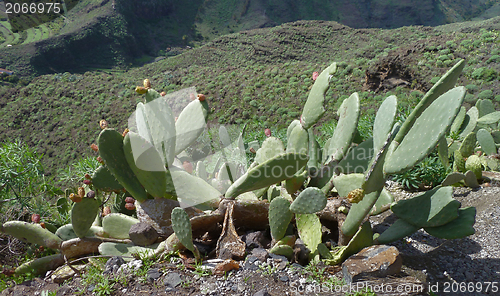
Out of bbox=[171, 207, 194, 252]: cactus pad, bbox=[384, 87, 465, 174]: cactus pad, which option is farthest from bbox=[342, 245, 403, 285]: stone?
bbox=[171, 207, 194, 252]: cactus pad

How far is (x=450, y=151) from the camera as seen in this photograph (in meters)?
3.86

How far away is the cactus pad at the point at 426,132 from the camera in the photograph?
151cm

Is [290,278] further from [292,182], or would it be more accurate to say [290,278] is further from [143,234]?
[143,234]

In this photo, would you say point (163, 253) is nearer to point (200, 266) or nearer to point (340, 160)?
point (200, 266)

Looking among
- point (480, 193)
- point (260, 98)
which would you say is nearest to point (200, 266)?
point (480, 193)

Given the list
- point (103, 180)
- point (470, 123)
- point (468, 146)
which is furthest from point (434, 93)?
point (470, 123)

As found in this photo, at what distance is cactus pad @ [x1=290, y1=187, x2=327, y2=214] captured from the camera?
1765mm

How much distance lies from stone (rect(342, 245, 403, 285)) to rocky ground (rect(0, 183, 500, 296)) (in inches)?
1.3

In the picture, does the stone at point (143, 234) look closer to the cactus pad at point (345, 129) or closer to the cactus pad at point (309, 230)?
the cactus pad at point (309, 230)

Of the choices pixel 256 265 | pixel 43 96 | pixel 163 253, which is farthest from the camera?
pixel 43 96

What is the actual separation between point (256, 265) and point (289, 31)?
1653 inches

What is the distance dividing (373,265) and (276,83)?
20.9m

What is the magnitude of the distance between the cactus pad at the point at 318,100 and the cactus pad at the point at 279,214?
27.9 inches

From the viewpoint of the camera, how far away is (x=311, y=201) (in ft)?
5.85
